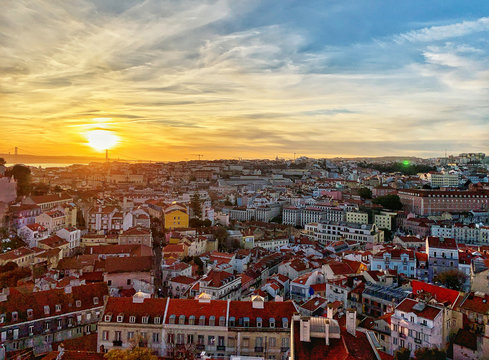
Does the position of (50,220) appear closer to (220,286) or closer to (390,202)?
(220,286)

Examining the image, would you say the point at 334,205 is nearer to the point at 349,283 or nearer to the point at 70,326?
the point at 349,283

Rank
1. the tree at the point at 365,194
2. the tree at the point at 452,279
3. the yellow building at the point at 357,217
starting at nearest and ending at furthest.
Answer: the tree at the point at 452,279 < the yellow building at the point at 357,217 < the tree at the point at 365,194

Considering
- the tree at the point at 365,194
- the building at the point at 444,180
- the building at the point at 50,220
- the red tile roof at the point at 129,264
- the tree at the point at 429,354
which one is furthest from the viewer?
the building at the point at 444,180

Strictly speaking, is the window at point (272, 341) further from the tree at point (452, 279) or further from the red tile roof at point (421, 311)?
the tree at point (452, 279)

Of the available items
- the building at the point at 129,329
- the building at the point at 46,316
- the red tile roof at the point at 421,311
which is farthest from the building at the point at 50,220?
the red tile roof at the point at 421,311

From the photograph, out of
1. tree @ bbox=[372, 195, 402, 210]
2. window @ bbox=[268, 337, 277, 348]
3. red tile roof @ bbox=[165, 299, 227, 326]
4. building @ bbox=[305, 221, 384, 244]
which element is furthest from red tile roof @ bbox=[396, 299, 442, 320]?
tree @ bbox=[372, 195, 402, 210]

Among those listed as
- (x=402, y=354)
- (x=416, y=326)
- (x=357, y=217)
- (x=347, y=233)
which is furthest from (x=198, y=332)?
(x=357, y=217)

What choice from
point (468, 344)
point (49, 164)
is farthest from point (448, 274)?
point (49, 164)
